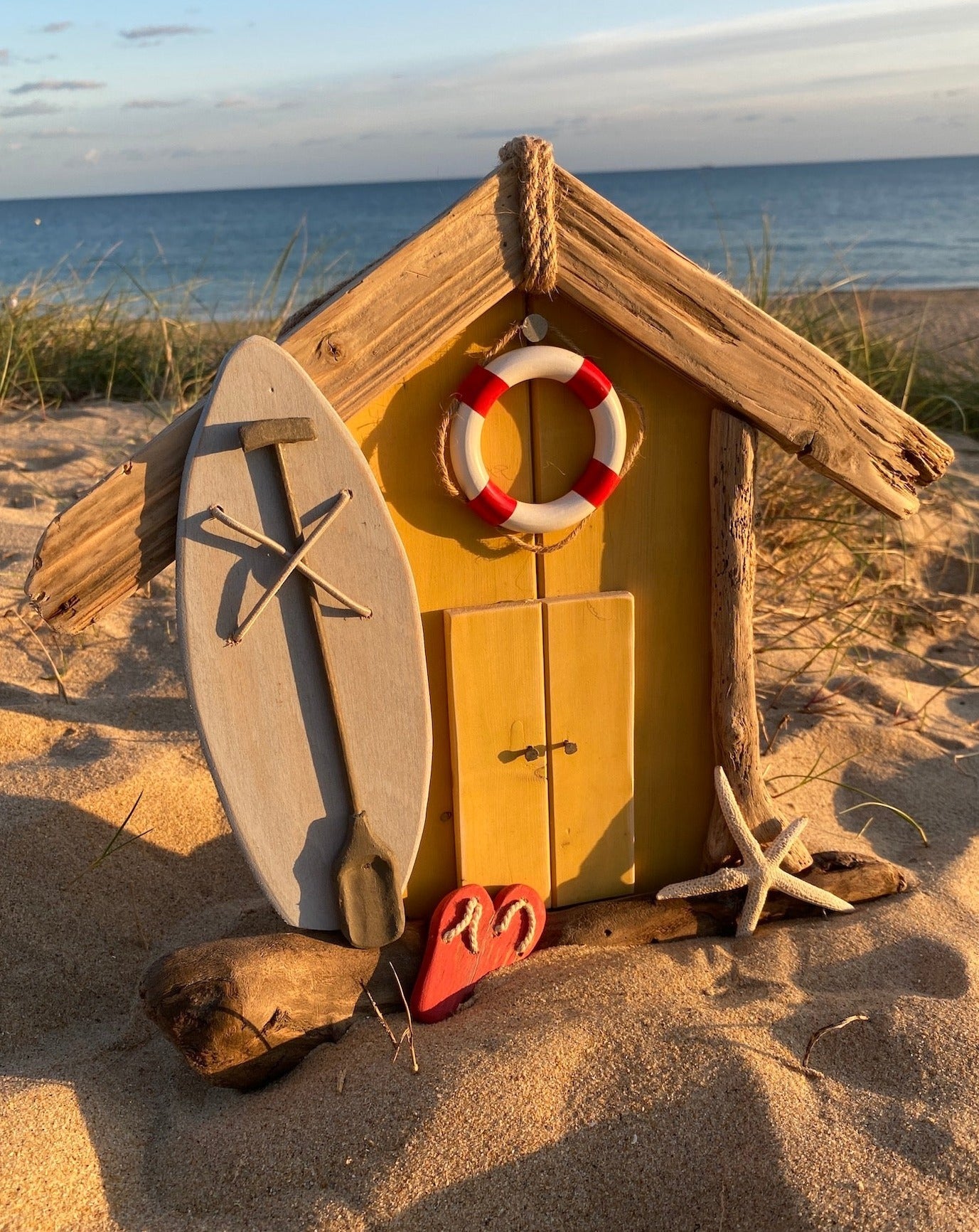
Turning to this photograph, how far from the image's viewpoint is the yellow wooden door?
7.70 ft

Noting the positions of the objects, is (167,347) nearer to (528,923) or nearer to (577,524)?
(577,524)

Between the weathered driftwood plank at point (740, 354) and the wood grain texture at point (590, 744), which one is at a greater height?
the weathered driftwood plank at point (740, 354)

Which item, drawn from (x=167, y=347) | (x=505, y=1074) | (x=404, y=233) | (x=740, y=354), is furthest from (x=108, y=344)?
(x=404, y=233)

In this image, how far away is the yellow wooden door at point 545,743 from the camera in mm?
2346

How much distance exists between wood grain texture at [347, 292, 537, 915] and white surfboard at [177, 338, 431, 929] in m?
0.14

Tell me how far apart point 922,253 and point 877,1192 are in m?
29.3

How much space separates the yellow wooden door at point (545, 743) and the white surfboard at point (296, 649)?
203 mm

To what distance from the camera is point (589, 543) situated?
238cm

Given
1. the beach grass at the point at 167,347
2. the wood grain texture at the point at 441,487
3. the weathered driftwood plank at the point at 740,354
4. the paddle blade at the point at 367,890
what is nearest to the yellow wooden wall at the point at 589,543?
the wood grain texture at the point at 441,487

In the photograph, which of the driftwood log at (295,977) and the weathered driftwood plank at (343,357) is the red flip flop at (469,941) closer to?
the driftwood log at (295,977)

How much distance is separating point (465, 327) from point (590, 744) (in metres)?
1.00

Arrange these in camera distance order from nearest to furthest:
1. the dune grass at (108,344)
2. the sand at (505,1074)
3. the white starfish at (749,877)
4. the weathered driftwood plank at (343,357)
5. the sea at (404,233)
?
1. the sand at (505,1074)
2. the weathered driftwood plank at (343,357)
3. the white starfish at (749,877)
4. the dune grass at (108,344)
5. the sea at (404,233)

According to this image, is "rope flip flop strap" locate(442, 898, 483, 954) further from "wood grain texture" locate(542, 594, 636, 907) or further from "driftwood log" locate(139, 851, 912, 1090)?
"wood grain texture" locate(542, 594, 636, 907)

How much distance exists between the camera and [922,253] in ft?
88.4
